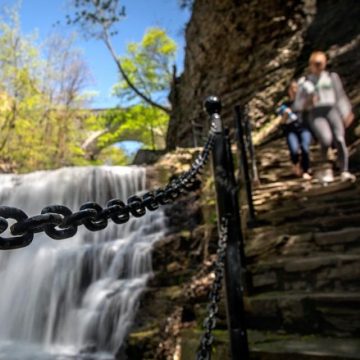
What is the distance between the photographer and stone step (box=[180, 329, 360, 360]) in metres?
2.52

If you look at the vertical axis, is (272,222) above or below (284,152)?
below

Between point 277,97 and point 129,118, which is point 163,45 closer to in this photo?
point 129,118

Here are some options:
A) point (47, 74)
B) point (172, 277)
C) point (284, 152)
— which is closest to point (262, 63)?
point (284, 152)

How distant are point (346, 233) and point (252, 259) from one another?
979mm

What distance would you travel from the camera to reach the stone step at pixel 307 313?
2.95m

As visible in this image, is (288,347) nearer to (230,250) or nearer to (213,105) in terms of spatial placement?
(230,250)

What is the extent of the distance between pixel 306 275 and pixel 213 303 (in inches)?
76.4

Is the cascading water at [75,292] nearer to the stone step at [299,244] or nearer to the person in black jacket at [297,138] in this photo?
the stone step at [299,244]

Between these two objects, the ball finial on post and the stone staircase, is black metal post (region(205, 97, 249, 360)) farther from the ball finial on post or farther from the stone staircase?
the stone staircase

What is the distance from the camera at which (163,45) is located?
1067 inches

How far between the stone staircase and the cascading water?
8.06ft

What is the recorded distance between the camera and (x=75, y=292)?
22.7 ft

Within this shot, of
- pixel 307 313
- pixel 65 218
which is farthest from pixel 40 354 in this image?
pixel 65 218

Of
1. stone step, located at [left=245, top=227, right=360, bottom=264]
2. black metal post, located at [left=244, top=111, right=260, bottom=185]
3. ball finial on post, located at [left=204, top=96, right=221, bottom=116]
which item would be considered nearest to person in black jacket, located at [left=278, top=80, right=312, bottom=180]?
black metal post, located at [left=244, top=111, right=260, bottom=185]
